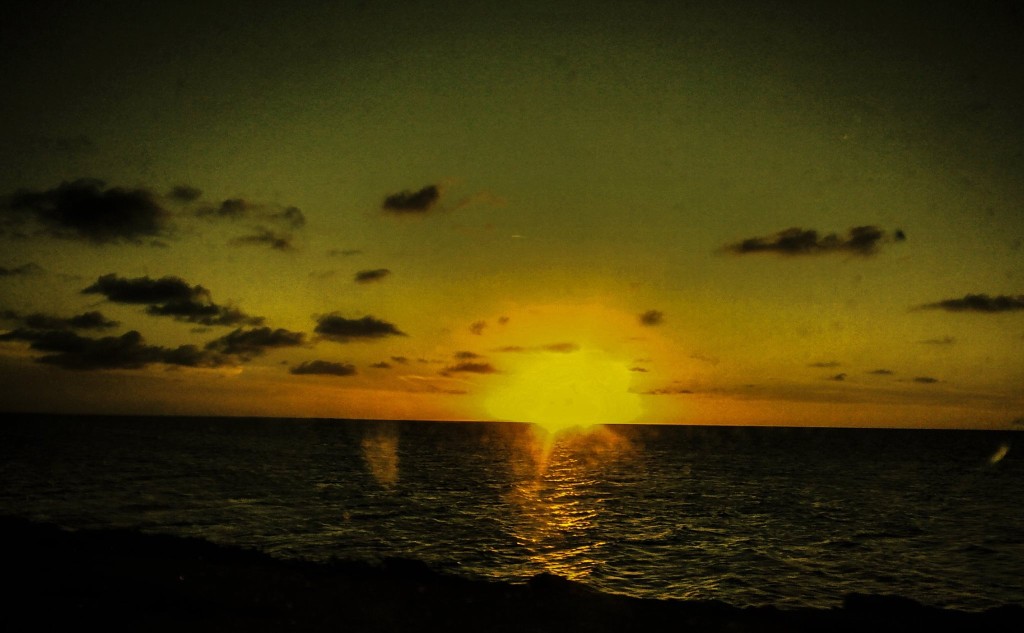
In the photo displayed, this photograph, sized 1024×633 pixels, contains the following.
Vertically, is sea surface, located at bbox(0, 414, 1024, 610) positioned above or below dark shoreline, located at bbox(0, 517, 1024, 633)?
below

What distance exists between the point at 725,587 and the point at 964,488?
203 ft

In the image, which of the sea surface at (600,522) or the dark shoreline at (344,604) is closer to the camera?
the dark shoreline at (344,604)

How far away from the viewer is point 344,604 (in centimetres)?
1609

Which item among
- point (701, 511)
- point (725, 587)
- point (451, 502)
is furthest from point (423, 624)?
point (701, 511)

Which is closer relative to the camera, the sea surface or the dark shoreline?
the dark shoreline

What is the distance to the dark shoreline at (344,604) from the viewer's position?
48.3 ft

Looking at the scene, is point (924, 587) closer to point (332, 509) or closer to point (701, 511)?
point (701, 511)

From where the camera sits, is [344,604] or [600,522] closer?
[344,604]

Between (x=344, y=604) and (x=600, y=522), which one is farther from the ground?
(x=344, y=604)

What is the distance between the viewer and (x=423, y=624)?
14.8 m

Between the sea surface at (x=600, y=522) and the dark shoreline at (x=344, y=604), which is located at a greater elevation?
the dark shoreline at (x=344, y=604)

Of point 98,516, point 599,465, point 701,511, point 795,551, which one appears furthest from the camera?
point 599,465

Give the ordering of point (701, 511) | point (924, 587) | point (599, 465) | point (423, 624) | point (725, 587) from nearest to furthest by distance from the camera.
Result: point (423, 624) < point (725, 587) < point (924, 587) < point (701, 511) < point (599, 465)

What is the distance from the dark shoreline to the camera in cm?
1473
